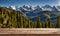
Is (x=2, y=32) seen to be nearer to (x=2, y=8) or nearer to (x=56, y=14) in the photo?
(x=2, y=8)

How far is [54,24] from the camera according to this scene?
1.91 metres

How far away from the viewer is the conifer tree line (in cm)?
191

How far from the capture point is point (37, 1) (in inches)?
75.2

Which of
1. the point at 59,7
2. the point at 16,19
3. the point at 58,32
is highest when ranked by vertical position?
the point at 59,7

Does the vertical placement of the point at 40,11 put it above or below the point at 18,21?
above

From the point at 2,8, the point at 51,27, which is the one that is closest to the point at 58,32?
the point at 51,27

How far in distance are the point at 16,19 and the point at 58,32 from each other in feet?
1.53

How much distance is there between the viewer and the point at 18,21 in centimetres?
192

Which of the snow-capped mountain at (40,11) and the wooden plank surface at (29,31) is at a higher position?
the snow-capped mountain at (40,11)

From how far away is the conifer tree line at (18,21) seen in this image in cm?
191

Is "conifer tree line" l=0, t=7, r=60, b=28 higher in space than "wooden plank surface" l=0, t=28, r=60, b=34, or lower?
higher

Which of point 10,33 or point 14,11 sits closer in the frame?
point 10,33

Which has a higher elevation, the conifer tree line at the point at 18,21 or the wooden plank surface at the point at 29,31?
the conifer tree line at the point at 18,21

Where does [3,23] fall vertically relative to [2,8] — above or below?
below
